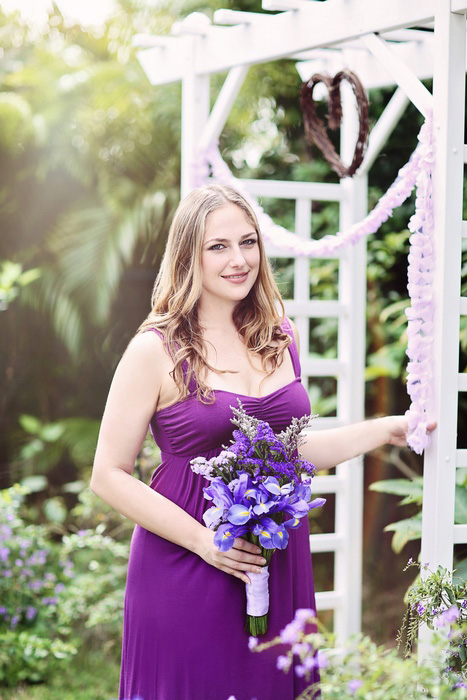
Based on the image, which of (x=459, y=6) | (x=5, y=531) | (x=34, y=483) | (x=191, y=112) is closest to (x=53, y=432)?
(x=34, y=483)

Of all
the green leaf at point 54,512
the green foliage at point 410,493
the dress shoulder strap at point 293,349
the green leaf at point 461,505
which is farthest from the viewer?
the green leaf at point 54,512

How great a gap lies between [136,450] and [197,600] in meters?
0.40

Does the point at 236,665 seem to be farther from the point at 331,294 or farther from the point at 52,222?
the point at 52,222

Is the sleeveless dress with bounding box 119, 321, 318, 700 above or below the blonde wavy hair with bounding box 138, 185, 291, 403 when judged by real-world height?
below

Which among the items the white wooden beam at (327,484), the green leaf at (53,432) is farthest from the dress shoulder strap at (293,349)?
the green leaf at (53,432)

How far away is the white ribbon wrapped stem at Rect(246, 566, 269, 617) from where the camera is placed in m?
2.15

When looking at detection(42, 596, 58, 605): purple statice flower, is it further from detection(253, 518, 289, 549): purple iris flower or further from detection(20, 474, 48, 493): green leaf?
detection(253, 518, 289, 549): purple iris flower

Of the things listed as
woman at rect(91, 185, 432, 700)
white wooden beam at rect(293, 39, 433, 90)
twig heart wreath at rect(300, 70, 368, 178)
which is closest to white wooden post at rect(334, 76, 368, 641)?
white wooden beam at rect(293, 39, 433, 90)

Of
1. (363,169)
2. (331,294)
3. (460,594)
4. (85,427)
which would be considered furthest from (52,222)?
(460,594)

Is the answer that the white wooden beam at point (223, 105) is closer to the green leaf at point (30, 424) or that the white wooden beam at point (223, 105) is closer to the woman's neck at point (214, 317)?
the woman's neck at point (214, 317)

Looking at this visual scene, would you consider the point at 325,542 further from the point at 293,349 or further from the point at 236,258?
the point at 236,258

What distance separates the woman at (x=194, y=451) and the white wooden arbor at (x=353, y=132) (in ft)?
1.31

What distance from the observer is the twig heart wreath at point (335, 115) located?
3.08m

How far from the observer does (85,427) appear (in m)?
5.50
